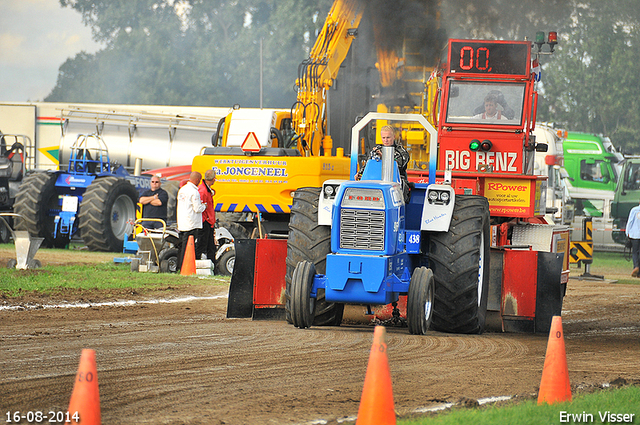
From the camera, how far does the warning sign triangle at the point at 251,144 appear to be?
15172 mm

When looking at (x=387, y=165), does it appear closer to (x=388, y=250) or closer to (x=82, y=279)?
(x=388, y=250)

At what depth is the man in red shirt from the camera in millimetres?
14781

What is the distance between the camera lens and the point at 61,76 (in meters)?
60.7

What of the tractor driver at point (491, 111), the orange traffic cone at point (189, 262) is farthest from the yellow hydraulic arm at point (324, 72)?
the tractor driver at point (491, 111)

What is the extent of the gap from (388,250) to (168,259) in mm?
7780

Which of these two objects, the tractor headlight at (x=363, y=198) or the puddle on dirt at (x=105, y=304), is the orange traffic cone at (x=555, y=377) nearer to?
the tractor headlight at (x=363, y=198)

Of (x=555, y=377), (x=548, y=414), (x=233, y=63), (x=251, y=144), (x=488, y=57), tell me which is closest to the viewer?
(x=548, y=414)

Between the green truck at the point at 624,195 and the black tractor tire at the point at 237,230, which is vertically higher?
the green truck at the point at 624,195

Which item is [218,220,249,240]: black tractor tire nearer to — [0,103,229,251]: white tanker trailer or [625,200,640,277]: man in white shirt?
[0,103,229,251]: white tanker trailer

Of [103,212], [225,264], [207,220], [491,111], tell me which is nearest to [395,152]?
[491,111]

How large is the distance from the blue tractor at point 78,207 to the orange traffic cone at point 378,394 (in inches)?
614

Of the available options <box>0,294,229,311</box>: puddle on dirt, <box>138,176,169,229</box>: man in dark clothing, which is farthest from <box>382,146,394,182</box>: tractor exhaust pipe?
<box>138,176,169,229</box>: man in dark clothing

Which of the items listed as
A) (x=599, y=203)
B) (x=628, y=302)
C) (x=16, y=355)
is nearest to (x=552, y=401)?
(x=16, y=355)

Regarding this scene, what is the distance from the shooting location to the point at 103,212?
19734mm
